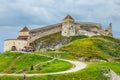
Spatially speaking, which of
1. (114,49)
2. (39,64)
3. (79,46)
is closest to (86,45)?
(79,46)

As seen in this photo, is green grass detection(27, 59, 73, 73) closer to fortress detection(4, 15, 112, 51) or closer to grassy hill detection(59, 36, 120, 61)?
grassy hill detection(59, 36, 120, 61)

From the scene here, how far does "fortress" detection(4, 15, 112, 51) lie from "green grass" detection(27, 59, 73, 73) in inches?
2188

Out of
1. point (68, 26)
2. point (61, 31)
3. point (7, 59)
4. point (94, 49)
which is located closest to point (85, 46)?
point (94, 49)

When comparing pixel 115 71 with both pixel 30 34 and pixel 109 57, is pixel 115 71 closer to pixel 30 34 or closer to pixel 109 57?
pixel 109 57

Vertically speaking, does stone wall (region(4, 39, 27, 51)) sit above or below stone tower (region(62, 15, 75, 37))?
below

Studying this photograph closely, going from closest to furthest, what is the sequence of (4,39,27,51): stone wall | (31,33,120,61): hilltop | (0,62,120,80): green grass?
(0,62,120,80): green grass < (31,33,120,61): hilltop < (4,39,27,51): stone wall

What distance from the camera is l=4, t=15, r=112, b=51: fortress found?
573 ft

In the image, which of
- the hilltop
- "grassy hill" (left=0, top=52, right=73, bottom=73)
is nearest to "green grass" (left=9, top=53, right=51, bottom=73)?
"grassy hill" (left=0, top=52, right=73, bottom=73)

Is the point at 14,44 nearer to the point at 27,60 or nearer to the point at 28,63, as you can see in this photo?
the point at 27,60

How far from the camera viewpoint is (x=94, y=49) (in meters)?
151

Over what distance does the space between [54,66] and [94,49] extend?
145ft

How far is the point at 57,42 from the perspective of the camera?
179 m

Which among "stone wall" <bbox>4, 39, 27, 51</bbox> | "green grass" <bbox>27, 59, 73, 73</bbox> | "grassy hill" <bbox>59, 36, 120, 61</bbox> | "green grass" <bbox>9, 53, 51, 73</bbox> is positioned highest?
"stone wall" <bbox>4, 39, 27, 51</bbox>

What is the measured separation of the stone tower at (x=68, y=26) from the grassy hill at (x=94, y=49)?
17746 mm
